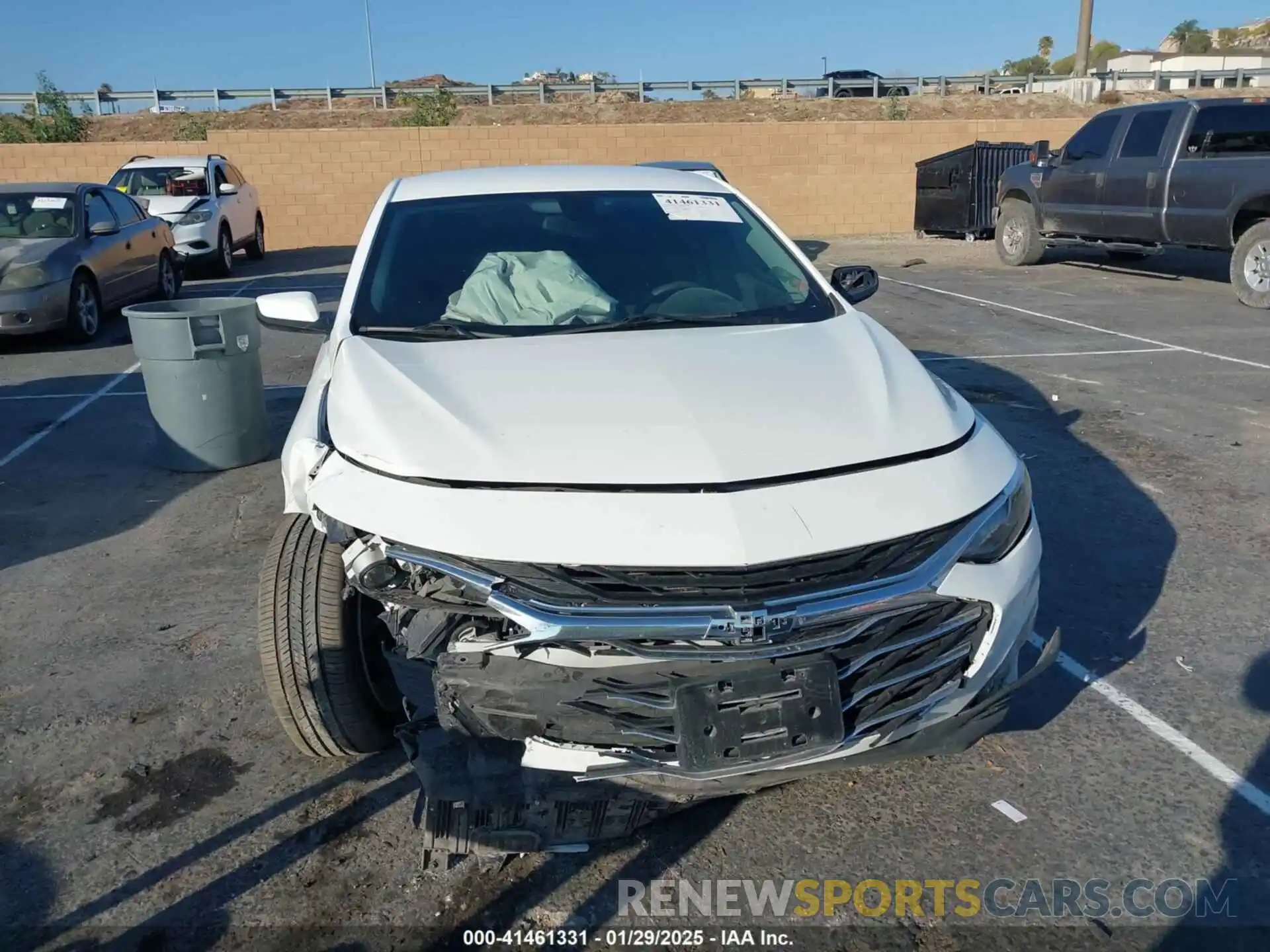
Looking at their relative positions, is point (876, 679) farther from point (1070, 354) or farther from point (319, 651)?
point (1070, 354)

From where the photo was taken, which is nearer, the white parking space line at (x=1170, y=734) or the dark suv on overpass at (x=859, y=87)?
Answer: the white parking space line at (x=1170, y=734)

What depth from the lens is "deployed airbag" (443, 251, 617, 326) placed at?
3.62 metres

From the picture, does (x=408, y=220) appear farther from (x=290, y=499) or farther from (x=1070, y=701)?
(x=1070, y=701)

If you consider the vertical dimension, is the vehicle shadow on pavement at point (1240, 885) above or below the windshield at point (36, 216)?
below

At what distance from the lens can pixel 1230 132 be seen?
448 inches

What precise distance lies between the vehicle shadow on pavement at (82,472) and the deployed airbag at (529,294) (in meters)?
2.67

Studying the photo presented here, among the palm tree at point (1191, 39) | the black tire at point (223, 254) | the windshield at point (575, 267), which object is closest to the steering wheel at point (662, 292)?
the windshield at point (575, 267)

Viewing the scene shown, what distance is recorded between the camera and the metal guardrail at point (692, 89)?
35.6m

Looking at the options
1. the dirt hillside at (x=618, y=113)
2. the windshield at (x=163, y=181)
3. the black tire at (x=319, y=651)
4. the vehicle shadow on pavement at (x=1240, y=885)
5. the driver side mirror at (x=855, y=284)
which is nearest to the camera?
the vehicle shadow on pavement at (x=1240, y=885)

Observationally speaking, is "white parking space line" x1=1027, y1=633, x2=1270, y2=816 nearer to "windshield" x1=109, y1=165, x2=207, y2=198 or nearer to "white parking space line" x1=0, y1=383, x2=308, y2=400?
"white parking space line" x1=0, y1=383, x2=308, y2=400

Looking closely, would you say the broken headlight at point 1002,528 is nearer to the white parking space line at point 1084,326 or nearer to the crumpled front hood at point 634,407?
the crumpled front hood at point 634,407

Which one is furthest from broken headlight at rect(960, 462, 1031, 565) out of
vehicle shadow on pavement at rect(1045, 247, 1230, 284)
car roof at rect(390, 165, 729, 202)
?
vehicle shadow on pavement at rect(1045, 247, 1230, 284)

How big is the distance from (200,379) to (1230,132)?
1098 cm

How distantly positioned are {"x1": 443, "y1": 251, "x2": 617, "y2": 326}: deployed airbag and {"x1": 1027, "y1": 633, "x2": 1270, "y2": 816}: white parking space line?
1.84m
